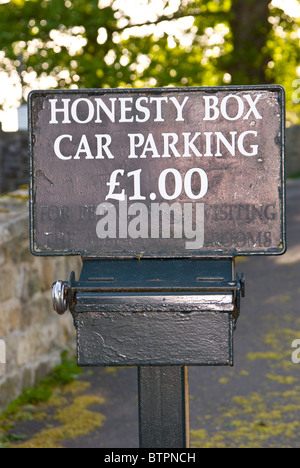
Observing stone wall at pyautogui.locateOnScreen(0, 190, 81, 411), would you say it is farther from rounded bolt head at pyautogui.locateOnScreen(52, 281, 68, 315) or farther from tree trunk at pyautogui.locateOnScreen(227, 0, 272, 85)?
tree trunk at pyautogui.locateOnScreen(227, 0, 272, 85)

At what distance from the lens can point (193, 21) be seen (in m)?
12.3

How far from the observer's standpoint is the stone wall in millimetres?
4488

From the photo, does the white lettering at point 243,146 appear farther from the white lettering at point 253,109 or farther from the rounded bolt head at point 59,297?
the rounded bolt head at point 59,297

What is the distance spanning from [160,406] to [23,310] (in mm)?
2622

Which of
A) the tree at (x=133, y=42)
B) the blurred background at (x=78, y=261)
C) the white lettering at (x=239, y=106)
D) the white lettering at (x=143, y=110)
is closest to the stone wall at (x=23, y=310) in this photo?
the blurred background at (x=78, y=261)

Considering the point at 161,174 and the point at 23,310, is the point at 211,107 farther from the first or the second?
the point at 23,310

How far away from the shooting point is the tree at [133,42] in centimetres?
1011

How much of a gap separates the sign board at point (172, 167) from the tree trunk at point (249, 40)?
10.0 meters

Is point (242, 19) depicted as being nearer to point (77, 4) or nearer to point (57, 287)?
point (77, 4)

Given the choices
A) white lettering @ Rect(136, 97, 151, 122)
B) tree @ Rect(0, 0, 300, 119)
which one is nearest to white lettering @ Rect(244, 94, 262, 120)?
white lettering @ Rect(136, 97, 151, 122)

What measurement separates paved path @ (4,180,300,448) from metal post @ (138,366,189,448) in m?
1.90

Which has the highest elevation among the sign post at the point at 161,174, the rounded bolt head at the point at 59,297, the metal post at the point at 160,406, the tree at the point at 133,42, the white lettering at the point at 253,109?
the tree at the point at 133,42

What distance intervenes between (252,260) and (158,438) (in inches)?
250
